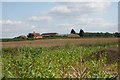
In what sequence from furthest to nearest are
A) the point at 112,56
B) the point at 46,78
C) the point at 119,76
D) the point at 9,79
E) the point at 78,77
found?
the point at 112,56 → the point at 9,79 → the point at 46,78 → the point at 119,76 → the point at 78,77

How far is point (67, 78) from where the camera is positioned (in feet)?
12.5

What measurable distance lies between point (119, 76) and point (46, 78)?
1.34m

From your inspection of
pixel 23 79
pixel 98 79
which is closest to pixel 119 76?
pixel 98 79

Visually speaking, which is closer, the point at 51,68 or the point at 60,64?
the point at 51,68

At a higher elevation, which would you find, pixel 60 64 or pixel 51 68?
pixel 51 68

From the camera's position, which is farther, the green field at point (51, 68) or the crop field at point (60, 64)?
the crop field at point (60, 64)

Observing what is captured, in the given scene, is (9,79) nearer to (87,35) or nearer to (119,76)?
(119,76)

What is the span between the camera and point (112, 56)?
14078 mm

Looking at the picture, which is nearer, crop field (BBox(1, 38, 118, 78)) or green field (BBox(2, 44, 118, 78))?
green field (BBox(2, 44, 118, 78))

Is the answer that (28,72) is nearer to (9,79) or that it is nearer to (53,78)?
(9,79)

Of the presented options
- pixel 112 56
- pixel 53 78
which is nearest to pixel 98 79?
pixel 53 78

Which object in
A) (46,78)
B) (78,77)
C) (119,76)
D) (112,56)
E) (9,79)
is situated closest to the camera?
(78,77)

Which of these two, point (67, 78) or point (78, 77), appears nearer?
point (78, 77)

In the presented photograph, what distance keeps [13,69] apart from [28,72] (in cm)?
108
